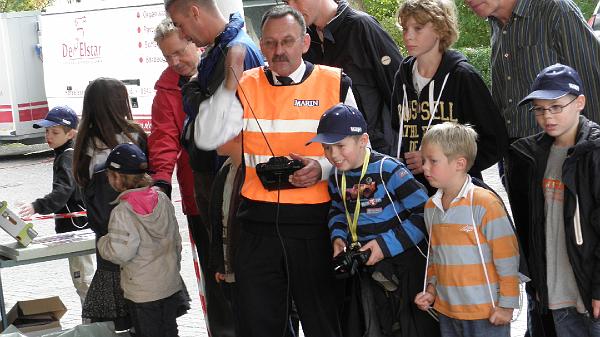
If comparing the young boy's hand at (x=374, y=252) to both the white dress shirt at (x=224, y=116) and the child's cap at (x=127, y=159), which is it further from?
the child's cap at (x=127, y=159)

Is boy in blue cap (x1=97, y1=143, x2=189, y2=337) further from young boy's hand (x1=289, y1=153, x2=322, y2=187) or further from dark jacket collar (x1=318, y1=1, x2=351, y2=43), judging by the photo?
young boy's hand (x1=289, y1=153, x2=322, y2=187)

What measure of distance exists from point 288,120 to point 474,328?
1.23 meters

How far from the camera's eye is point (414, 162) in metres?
4.41

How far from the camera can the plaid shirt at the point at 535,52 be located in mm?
4371

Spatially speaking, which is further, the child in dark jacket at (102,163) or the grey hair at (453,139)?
the child in dark jacket at (102,163)

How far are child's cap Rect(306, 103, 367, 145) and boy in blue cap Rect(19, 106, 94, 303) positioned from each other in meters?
2.77

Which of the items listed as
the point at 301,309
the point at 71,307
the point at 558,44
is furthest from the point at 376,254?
the point at 71,307

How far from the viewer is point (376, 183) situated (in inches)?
162

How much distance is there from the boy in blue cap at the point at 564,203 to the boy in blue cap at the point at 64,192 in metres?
3.30

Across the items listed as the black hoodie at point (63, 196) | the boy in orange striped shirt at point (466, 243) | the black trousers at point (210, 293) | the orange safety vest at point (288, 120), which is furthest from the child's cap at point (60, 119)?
the boy in orange striped shirt at point (466, 243)

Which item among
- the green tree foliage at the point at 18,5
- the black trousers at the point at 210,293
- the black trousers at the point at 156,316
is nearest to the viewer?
the black trousers at the point at 156,316

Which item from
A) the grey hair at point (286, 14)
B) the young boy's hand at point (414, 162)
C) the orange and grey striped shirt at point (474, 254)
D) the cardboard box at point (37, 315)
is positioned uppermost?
the grey hair at point (286, 14)

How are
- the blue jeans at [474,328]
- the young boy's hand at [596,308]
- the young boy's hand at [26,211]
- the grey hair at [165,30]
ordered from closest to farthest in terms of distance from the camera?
the young boy's hand at [596,308] < the blue jeans at [474,328] < the grey hair at [165,30] < the young boy's hand at [26,211]

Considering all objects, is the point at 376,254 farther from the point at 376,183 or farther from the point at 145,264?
the point at 145,264
